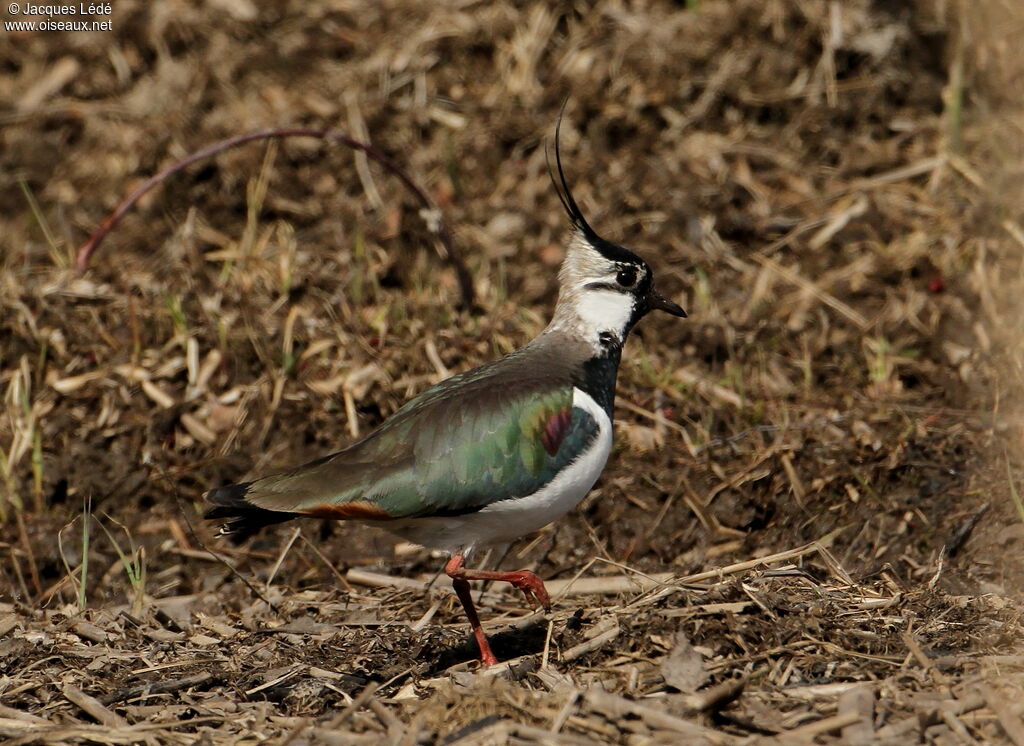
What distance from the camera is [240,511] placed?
539cm

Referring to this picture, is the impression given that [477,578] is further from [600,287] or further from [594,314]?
[600,287]

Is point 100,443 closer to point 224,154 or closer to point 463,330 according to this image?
point 463,330

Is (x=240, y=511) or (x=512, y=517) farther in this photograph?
(x=512, y=517)

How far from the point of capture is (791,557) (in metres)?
5.64

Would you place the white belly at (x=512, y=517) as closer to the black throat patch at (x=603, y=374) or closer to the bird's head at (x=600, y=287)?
the black throat patch at (x=603, y=374)

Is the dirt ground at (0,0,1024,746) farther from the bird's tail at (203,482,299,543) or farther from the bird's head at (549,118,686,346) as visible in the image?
the bird's head at (549,118,686,346)

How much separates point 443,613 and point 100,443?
249 cm

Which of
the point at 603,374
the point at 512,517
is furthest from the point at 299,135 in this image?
the point at 512,517

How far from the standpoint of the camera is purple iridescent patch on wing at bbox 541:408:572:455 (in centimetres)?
555

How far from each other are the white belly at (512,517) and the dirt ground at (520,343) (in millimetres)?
448

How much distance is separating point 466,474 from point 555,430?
0.45m

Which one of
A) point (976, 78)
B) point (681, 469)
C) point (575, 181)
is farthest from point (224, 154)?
point (976, 78)

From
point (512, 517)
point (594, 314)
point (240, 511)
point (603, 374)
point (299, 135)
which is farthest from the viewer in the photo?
point (299, 135)

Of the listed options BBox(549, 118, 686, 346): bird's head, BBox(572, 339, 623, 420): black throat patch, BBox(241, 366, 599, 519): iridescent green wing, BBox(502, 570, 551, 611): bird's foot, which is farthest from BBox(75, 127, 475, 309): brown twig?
BBox(502, 570, 551, 611): bird's foot
